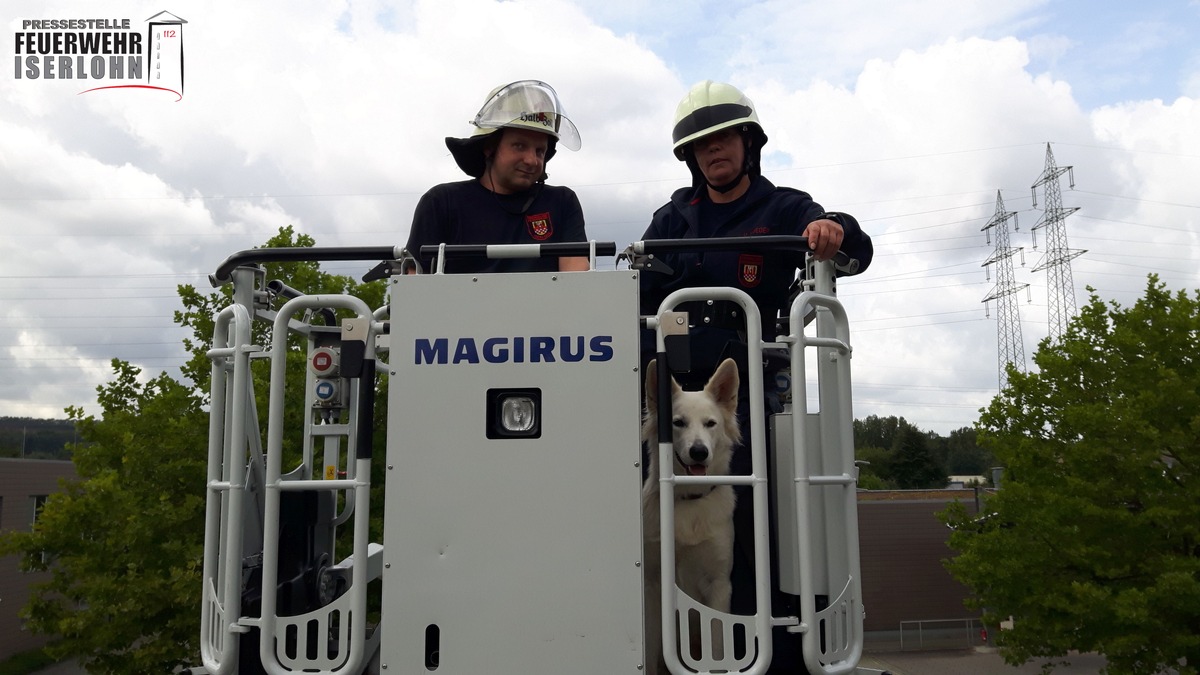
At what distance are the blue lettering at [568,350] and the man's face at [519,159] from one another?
168 cm

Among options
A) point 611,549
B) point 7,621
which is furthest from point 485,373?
point 7,621

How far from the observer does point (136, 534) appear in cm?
1792

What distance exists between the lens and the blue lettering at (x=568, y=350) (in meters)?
3.36

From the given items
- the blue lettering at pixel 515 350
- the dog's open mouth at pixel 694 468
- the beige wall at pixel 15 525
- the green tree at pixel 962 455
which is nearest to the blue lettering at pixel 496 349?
the blue lettering at pixel 515 350

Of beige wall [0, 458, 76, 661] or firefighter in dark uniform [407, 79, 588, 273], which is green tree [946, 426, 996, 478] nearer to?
beige wall [0, 458, 76, 661]

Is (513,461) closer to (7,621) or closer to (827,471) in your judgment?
(827,471)

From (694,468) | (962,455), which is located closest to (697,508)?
(694,468)

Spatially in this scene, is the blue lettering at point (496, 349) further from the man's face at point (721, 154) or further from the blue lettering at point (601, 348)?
the man's face at point (721, 154)

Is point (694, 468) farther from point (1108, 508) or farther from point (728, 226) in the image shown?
point (1108, 508)


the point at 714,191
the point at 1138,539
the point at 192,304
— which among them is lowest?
Answer: the point at 1138,539

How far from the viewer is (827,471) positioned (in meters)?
3.81

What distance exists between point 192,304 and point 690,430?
20.4 meters

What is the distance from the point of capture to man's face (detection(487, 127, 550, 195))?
188 inches

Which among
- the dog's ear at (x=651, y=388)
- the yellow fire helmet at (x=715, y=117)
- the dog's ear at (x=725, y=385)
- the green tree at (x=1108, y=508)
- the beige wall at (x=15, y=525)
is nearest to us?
the dog's ear at (x=651, y=388)
